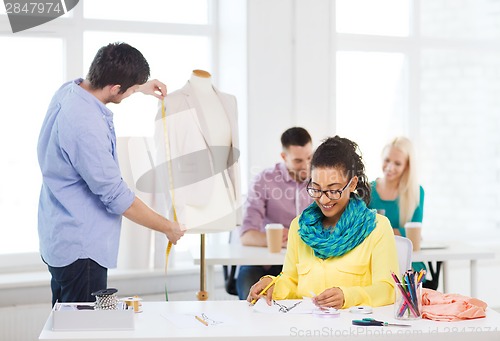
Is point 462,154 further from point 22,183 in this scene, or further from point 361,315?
point 361,315

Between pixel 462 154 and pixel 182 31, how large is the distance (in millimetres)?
2252

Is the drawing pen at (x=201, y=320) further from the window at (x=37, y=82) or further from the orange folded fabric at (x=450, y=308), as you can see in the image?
the window at (x=37, y=82)

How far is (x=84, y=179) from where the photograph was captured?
8.87 ft

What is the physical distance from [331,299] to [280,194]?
1.93 meters

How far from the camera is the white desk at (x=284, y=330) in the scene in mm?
2041

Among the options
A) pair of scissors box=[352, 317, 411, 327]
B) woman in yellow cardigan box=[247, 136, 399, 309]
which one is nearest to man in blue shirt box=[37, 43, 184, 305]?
woman in yellow cardigan box=[247, 136, 399, 309]

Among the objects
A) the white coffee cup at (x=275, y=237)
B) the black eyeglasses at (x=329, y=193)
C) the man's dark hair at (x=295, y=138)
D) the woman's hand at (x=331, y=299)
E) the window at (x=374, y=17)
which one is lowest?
the woman's hand at (x=331, y=299)

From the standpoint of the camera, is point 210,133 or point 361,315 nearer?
point 361,315

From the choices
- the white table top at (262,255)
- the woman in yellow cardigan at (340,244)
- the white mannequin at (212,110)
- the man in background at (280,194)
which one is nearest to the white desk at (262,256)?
the white table top at (262,255)

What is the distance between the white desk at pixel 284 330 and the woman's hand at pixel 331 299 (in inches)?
1.5

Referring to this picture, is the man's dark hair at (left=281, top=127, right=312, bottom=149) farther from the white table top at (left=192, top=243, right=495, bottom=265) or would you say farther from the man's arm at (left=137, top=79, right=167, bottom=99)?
the man's arm at (left=137, top=79, right=167, bottom=99)

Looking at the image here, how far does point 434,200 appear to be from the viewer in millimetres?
5598

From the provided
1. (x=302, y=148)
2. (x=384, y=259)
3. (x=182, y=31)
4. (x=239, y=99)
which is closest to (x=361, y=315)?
(x=384, y=259)

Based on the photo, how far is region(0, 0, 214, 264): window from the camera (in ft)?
15.3
